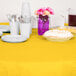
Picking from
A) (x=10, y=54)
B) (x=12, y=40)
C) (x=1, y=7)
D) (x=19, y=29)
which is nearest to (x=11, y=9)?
(x=1, y=7)

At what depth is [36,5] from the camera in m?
3.46

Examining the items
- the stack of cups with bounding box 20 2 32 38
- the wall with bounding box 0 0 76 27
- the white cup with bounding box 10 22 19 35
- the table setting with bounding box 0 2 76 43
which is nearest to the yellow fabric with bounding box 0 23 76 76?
the table setting with bounding box 0 2 76 43

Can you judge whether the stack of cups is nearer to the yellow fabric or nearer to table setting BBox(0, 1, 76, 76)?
table setting BBox(0, 1, 76, 76)

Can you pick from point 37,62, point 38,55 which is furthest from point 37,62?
point 38,55

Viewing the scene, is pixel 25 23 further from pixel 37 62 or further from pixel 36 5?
pixel 36 5

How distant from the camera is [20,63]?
915 millimetres

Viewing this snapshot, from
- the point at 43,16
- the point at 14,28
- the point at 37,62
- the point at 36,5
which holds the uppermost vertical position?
the point at 36,5

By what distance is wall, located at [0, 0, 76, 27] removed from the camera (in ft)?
11.2

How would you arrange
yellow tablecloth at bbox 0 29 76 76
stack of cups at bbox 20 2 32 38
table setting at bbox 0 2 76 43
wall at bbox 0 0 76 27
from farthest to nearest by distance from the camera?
wall at bbox 0 0 76 27, stack of cups at bbox 20 2 32 38, table setting at bbox 0 2 76 43, yellow tablecloth at bbox 0 29 76 76

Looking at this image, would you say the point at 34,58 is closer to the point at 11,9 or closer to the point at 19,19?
the point at 19,19

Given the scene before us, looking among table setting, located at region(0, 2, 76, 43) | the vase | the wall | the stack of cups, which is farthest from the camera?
the wall

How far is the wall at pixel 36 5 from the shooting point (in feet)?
11.2

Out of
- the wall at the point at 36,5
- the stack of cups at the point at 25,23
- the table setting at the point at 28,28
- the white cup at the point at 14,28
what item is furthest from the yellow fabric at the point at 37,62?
the wall at the point at 36,5

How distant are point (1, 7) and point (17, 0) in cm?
37
